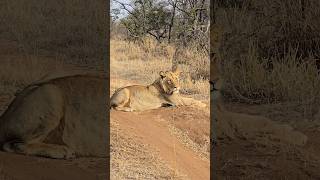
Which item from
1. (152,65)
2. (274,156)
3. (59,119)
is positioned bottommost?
(274,156)

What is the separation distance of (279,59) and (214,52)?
0.67 metres

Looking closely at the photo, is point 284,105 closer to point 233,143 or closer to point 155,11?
point 233,143

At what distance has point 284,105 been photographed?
4766 millimetres

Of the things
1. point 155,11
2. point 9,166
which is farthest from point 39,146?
point 155,11

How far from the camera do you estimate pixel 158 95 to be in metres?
5.35

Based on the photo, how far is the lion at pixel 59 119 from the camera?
12.9ft

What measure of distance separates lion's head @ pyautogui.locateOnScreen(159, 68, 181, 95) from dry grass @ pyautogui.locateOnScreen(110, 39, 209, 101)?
0.63 feet

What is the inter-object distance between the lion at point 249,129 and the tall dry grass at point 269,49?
27 cm

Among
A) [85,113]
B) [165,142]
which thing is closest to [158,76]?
[165,142]

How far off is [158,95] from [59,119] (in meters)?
1.54

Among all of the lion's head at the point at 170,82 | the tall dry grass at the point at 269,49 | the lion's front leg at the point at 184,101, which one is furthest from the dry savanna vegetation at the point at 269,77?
the lion's head at the point at 170,82

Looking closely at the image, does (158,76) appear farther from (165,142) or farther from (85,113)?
(85,113)

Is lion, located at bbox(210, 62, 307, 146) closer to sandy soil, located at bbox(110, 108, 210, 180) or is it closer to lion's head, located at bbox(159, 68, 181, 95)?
sandy soil, located at bbox(110, 108, 210, 180)

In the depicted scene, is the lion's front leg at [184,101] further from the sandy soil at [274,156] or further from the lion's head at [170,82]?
the sandy soil at [274,156]
